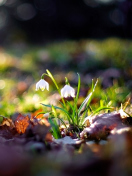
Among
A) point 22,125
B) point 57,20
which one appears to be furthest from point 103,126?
point 57,20

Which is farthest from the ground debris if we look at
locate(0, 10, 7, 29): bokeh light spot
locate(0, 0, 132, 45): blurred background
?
locate(0, 10, 7, 29): bokeh light spot

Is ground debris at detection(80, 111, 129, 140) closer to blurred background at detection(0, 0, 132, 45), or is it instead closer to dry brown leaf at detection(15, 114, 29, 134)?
dry brown leaf at detection(15, 114, 29, 134)

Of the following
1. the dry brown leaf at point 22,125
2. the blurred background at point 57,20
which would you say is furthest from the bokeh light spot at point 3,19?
the dry brown leaf at point 22,125

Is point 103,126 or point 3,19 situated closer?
point 103,126

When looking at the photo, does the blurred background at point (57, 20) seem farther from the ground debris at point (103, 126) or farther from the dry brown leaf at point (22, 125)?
the dry brown leaf at point (22, 125)

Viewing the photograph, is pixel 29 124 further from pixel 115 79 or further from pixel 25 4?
pixel 25 4

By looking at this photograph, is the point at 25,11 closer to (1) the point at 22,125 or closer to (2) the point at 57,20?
(2) the point at 57,20

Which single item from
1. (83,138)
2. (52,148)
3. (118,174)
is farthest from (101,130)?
(118,174)

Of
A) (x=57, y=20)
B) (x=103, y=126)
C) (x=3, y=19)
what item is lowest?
(x=57, y=20)
